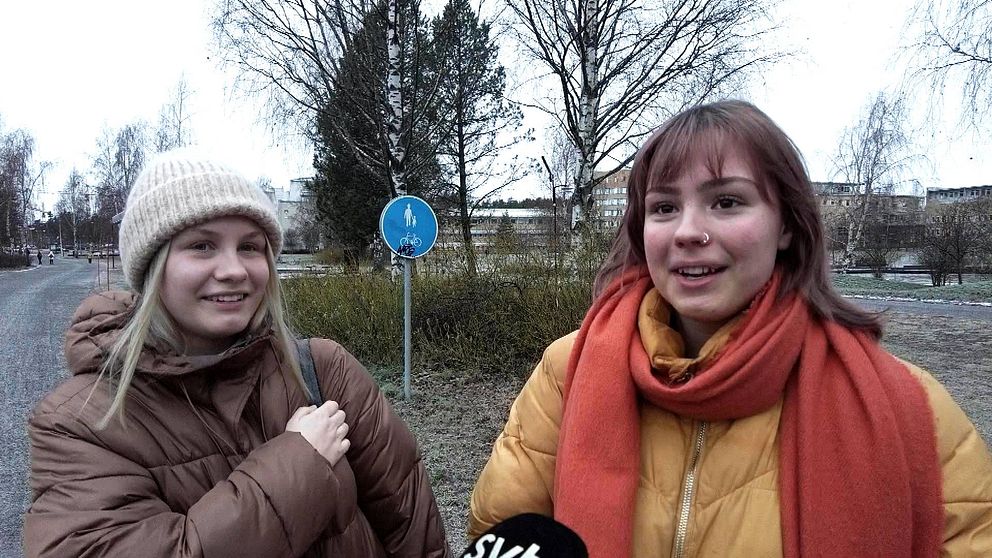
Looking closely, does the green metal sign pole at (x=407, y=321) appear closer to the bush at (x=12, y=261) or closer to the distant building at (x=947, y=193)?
the bush at (x=12, y=261)

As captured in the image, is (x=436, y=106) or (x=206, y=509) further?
(x=436, y=106)

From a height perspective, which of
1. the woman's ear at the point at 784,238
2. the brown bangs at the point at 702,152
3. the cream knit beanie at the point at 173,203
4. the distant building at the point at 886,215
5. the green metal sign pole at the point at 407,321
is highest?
the distant building at the point at 886,215

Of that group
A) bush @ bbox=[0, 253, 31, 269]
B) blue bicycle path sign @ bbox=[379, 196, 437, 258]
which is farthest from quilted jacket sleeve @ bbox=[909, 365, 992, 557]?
bush @ bbox=[0, 253, 31, 269]

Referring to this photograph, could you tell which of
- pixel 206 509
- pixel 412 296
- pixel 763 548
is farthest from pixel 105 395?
pixel 412 296

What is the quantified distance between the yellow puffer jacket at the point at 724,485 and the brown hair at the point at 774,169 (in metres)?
0.25

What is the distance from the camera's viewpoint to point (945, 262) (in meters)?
23.7

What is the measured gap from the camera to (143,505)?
4.17 feet

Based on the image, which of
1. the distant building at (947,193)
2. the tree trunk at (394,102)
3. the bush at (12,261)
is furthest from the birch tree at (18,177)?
the distant building at (947,193)

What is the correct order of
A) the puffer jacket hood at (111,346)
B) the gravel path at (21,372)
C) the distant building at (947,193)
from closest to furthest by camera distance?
the puffer jacket hood at (111,346), the gravel path at (21,372), the distant building at (947,193)

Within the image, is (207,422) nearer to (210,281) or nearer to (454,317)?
(210,281)

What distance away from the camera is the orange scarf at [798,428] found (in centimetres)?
122

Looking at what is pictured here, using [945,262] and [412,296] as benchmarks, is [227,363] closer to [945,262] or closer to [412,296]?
[412,296]

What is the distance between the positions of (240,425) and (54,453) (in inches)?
15.0

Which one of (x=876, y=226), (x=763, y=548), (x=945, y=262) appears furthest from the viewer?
(x=876, y=226)
